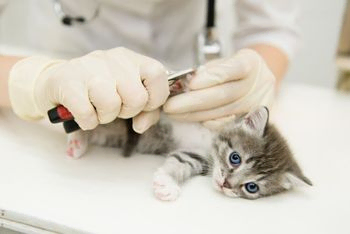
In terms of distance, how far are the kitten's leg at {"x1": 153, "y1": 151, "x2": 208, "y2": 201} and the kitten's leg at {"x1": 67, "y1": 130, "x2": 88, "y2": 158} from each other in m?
0.13

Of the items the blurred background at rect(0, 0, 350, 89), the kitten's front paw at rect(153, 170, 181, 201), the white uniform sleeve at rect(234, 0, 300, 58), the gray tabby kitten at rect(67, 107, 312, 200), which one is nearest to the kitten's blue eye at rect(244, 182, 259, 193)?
the gray tabby kitten at rect(67, 107, 312, 200)

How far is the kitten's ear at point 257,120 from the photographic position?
0.72m

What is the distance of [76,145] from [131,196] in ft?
0.49

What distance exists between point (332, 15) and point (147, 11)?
88 centimetres

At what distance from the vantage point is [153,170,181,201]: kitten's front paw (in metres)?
0.62

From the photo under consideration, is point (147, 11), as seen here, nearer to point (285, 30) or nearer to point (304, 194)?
point (285, 30)

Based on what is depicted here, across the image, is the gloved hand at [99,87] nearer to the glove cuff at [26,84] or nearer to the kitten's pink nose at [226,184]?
the glove cuff at [26,84]

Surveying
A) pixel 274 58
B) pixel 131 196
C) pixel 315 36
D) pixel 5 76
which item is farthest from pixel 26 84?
pixel 315 36

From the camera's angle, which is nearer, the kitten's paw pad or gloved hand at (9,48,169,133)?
gloved hand at (9,48,169,133)

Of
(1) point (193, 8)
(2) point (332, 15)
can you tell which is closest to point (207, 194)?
(1) point (193, 8)

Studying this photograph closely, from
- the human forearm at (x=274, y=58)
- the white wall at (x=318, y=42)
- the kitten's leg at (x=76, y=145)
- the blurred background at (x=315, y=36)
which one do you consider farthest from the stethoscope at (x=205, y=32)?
the white wall at (x=318, y=42)

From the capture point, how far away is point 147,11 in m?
1.01

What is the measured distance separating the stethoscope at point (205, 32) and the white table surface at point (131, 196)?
0.87ft

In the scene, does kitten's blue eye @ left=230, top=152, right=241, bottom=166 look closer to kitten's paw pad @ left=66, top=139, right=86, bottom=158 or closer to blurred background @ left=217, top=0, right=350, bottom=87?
kitten's paw pad @ left=66, top=139, right=86, bottom=158
